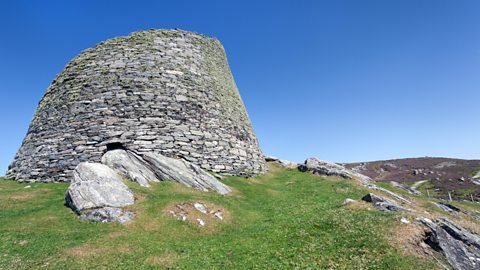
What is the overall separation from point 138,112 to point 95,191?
9693 mm

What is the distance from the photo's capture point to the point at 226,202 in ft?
60.2

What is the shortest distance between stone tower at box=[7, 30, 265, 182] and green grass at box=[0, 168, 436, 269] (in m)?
4.76

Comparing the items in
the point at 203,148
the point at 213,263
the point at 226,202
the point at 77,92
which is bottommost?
the point at 213,263

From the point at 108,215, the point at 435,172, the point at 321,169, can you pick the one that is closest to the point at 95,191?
the point at 108,215

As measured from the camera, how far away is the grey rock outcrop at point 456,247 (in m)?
11.5

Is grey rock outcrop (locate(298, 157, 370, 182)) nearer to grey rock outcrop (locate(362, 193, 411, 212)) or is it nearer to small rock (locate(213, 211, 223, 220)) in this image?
grey rock outcrop (locate(362, 193, 411, 212))

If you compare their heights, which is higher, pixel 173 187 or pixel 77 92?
pixel 77 92

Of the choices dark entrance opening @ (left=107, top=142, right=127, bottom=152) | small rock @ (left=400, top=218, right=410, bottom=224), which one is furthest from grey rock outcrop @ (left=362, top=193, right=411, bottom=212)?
dark entrance opening @ (left=107, top=142, right=127, bottom=152)

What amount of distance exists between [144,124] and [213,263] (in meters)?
15.3

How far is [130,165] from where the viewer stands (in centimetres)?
2039

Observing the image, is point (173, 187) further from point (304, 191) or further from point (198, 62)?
point (198, 62)

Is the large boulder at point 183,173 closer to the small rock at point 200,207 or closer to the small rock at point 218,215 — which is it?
the small rock at point 200,207

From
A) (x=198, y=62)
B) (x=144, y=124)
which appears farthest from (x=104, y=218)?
(x=198, y=62)

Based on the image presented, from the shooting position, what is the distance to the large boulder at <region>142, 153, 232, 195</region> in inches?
808
